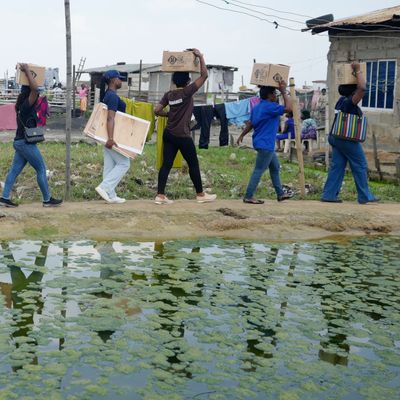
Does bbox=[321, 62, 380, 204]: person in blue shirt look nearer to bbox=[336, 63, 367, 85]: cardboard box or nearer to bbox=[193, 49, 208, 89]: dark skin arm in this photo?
bbox=[336, 63, 367, 85]: cardboard box

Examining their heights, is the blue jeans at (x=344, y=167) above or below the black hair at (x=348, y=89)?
below

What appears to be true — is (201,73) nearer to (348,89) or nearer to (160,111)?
(160,111)

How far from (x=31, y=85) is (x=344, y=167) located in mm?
4009

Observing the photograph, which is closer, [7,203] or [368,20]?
[7,203]

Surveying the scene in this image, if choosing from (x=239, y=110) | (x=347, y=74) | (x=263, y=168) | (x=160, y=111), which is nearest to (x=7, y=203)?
(x=160, y=111)

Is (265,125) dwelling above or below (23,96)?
below

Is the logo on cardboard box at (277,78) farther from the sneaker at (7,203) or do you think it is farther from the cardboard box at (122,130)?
the sneaker at (7,203)

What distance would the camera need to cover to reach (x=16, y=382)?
439cm

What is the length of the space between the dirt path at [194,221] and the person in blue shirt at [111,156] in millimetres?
174

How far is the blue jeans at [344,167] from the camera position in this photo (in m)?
10.1

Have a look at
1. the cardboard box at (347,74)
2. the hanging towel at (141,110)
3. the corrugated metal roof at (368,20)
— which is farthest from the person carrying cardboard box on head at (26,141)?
the corrugated metal roof at (368,20)

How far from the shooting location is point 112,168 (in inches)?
370

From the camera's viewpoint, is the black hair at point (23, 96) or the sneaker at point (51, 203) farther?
the sneaker at point (51, 203)

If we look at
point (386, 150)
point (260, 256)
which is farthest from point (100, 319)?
point (386, 150)
